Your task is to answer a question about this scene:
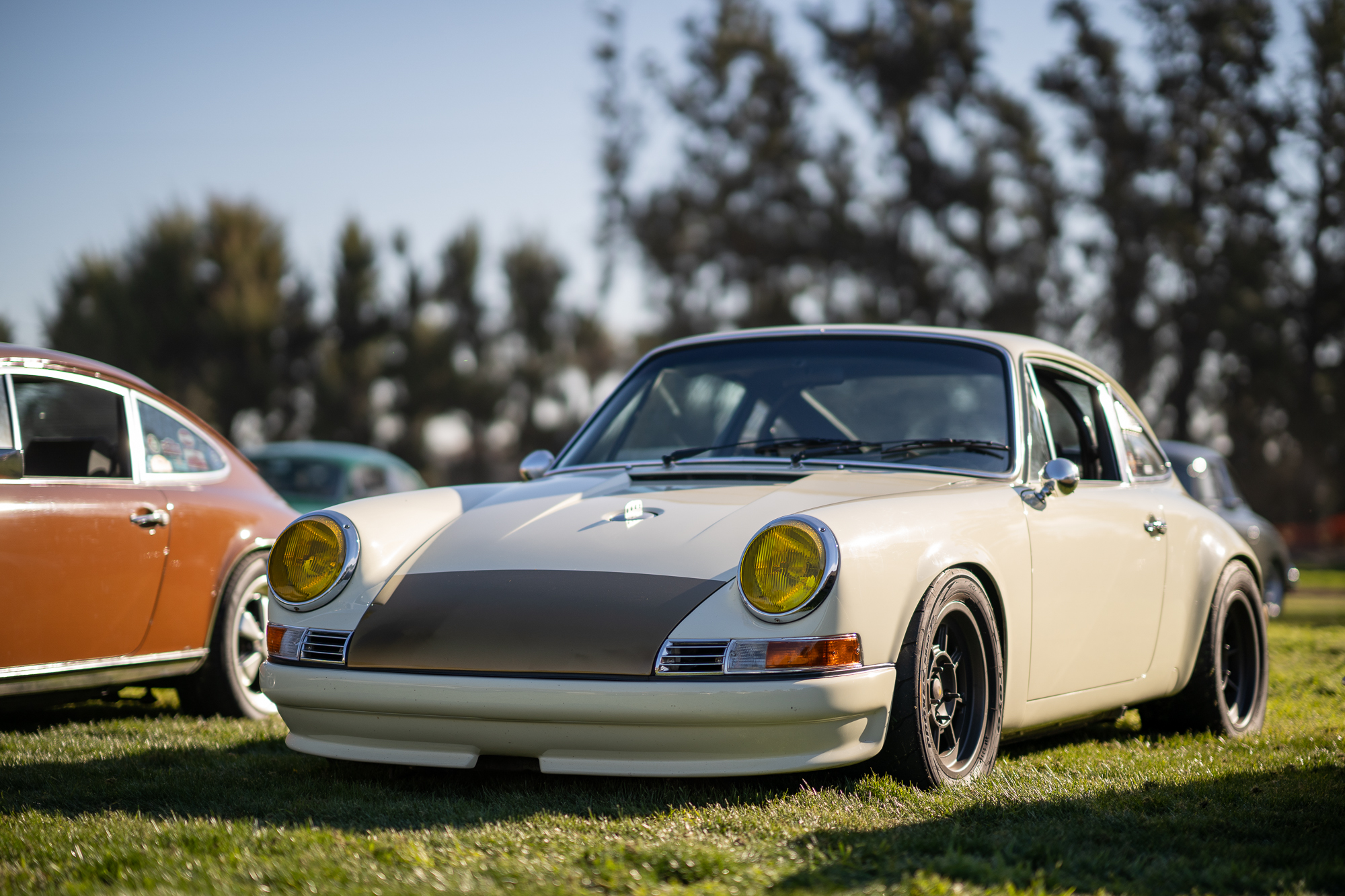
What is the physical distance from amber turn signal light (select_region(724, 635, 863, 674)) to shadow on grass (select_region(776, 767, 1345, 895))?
1.39ft

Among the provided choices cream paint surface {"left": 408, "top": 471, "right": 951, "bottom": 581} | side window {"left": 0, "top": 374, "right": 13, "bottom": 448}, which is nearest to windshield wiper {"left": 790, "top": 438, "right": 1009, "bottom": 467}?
cream paint surface {"left": 408, "top": 471, "right": 951, "bottom": 581}

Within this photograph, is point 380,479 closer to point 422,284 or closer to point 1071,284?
point 1071,284

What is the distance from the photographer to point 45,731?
5238mm

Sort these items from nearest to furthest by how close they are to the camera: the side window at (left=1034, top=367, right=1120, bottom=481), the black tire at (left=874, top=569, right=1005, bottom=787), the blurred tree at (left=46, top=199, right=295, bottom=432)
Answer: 1. the black tire at (left=874, top=569, right=1005, bottom=787)
2. the side window at (left=1034, top=367, right=1120, bottom=481)
3. the blurred tree at (left=46, top=199, right=295, bottom=432)

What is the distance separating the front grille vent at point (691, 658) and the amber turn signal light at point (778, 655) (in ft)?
0.09

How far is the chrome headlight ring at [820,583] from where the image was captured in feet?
11.4

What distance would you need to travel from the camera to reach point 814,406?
5059 mm

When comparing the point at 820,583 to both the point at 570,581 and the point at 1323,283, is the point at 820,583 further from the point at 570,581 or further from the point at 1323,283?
the point at 1323,283

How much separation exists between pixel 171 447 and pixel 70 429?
0.49 metres

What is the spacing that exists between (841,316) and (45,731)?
2778cm

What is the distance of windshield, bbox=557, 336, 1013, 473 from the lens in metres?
4.73

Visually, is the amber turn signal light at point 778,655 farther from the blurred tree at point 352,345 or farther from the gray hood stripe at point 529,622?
the blurred tree at point 352,345

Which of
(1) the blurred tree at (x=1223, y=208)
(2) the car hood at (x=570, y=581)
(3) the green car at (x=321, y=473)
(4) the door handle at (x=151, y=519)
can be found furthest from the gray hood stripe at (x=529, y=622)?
(1) the blurred tree at (x=1223, y=208)

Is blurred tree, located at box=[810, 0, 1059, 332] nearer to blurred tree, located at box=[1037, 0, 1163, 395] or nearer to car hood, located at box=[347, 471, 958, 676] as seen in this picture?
blurred tree, located at box=[1037, 0, 1163, 395]
